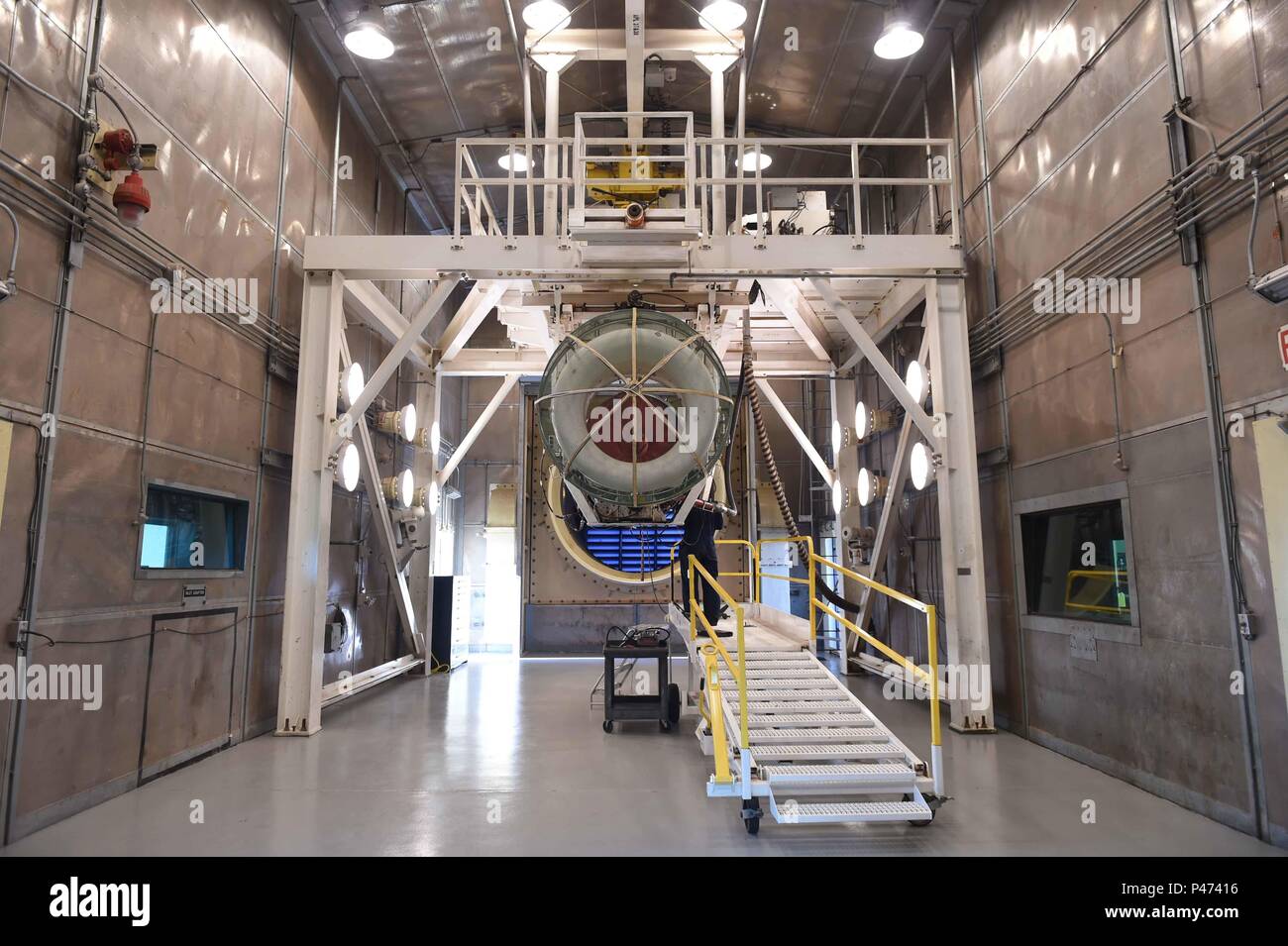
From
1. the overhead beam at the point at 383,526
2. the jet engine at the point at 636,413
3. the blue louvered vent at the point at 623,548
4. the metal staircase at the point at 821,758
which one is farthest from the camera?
the blue louvered vent at the point at 623,548

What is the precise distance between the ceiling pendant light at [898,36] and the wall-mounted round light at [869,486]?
4956mm

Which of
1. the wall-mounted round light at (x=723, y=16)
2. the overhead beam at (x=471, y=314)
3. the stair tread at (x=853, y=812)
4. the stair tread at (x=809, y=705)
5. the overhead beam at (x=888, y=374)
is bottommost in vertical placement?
the stair tread at (x=853, y=812)

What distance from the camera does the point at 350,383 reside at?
8391 mm

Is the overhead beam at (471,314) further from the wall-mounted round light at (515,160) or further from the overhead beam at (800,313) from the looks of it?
the overhead beam at (800,313)

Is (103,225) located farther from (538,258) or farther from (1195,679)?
(1195,679)

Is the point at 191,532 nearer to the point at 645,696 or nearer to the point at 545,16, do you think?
the point at 645,696

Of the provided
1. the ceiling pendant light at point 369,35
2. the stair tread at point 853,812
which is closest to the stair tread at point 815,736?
the stair tread at point 853,812

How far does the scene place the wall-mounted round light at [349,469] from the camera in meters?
8.25

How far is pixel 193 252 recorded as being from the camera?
19.7 ft

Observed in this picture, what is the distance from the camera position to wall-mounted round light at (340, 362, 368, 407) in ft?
26.8

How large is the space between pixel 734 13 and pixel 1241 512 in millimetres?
6886

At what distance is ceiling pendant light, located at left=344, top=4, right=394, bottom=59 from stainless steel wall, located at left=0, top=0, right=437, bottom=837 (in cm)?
85

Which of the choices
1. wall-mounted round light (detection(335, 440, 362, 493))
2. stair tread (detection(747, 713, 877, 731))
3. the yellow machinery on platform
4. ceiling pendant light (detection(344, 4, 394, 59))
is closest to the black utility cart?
the yellow machinery on platform

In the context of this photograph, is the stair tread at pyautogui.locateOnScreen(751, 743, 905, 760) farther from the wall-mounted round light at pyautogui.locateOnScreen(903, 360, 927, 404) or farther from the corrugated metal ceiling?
the corrugated metal ceiling
